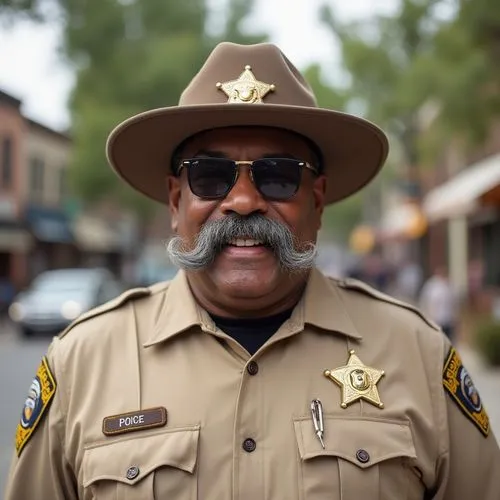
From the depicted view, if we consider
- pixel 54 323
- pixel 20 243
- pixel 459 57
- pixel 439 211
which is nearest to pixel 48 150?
pixel 20 243

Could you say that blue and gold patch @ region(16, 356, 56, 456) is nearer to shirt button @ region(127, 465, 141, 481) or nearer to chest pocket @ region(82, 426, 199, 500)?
chest pocket @ region(82, 426, 199, 500)

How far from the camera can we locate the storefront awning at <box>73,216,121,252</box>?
38.3 meters

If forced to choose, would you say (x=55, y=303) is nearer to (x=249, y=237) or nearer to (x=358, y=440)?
(x=249, y=237)

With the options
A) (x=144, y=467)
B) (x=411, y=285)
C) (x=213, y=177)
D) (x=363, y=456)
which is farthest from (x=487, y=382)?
(x=411, y=285)

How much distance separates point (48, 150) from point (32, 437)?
112ft

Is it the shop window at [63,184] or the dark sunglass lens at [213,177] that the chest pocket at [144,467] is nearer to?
the dark sunglass lens at [213,177]

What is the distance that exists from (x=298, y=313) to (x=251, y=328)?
0.15 m

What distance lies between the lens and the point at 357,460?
2367 millimetres

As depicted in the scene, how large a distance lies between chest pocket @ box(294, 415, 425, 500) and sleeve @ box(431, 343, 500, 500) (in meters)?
0.14

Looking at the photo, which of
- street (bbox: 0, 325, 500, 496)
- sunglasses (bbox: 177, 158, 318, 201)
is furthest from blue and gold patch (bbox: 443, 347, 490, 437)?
street (bbox: 0, 325, 500, 496)

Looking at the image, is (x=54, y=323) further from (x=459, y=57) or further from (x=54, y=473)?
(x=54, y=473)

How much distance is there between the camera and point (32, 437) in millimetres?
2537

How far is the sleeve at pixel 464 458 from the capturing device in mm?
2516

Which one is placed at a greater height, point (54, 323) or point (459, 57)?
point (459, 57)
